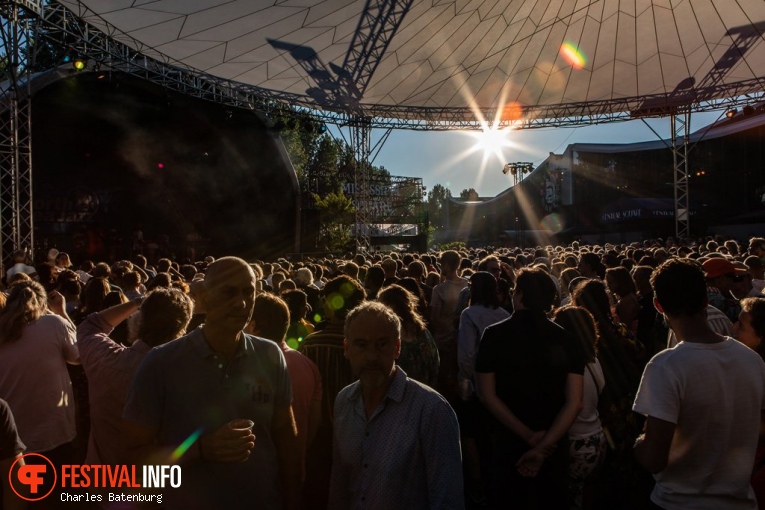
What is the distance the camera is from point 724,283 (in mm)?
5148

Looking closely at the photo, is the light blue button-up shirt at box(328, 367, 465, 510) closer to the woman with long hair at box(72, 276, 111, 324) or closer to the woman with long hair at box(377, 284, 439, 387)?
the woman with long hair at box(377, 284, 439, 387)

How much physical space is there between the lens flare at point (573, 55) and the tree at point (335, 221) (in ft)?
40.9

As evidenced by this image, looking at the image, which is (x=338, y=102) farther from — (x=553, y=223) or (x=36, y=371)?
(x=553, y=223)

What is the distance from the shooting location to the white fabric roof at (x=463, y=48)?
15914 mm

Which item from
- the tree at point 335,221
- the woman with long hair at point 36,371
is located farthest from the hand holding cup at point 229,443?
the tree at point 335,221

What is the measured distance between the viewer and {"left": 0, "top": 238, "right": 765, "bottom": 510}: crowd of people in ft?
7.35

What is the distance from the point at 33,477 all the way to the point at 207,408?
147cm

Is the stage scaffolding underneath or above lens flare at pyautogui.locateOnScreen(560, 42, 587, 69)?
underneath

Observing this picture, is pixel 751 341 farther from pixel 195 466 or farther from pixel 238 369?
pixel 195 466

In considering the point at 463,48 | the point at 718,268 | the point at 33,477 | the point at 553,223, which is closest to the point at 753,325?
the point at 718,268

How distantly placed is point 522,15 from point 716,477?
18.0 m

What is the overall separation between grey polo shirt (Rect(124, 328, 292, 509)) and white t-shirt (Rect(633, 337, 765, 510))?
1.55 m

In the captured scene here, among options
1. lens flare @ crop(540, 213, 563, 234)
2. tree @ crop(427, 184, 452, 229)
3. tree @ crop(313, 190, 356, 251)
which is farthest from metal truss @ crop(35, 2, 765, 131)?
tree @ crop(427, 184, 452, 229)
